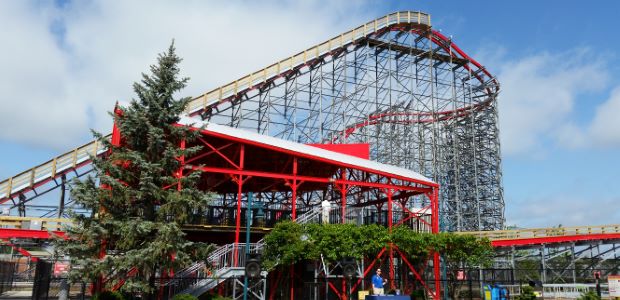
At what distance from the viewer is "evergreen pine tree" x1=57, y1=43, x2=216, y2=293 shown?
16.5 meters

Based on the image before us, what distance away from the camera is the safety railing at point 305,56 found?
112 feet

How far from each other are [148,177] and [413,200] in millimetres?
37056

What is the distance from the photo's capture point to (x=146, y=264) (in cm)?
1636

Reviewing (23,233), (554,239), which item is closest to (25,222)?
(23,233)

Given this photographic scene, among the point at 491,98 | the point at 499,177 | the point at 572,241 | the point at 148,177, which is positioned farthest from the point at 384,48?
the point at 148,177

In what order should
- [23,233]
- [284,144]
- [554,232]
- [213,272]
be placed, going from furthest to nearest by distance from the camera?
1. [554,232]
2. [284,144]
3. [23,233]
4. [213,272]

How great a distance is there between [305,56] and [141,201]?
74.5 ft

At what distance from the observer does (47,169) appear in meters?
27.3

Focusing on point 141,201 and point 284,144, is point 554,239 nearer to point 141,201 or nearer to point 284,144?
point 284,144

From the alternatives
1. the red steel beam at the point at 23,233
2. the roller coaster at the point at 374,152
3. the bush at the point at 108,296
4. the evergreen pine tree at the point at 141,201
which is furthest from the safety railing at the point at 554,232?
the red steel beam at the point at 23,233

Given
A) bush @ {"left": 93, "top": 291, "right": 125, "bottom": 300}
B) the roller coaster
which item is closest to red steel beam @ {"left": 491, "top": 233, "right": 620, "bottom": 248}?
the roller coaster

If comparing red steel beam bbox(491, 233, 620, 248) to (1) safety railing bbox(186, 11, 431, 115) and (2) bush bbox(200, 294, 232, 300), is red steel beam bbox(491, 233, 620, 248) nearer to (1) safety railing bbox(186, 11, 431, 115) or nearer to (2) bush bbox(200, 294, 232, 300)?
(1) safety railing bbox(186, 11, 431, 115)

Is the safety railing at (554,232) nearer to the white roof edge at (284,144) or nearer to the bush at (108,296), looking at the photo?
the white roof edge at (284,144)

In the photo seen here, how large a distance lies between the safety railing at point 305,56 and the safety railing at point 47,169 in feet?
21.6
